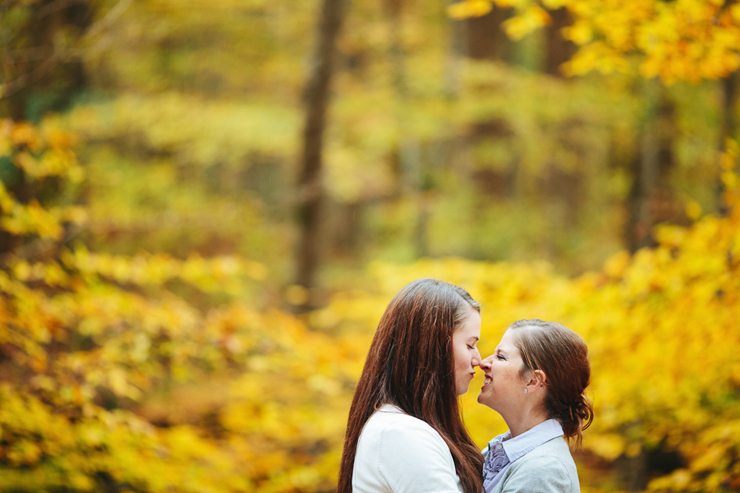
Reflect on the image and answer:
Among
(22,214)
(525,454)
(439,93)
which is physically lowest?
(525,454)

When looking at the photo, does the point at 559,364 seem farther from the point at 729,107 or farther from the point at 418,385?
A: the point at 729,107

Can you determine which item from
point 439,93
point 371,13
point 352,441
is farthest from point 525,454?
point 371,13

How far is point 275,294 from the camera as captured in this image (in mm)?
10430

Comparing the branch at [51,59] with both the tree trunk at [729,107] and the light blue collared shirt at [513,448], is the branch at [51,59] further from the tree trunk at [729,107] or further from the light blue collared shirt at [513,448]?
the tree trunk at [729,107]

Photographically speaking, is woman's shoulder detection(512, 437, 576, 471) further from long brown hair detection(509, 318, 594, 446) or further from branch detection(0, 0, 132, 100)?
branch detection(0, 0, 132, 100)

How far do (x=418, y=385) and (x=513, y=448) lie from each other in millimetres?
333

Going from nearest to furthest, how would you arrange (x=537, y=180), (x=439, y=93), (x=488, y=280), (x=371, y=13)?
(x=488, y=280)
(x=439, y=93)
(x=371, y=13)
(x=537, y=180)

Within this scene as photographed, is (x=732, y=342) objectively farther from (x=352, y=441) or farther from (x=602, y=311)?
(x=352, y=441)

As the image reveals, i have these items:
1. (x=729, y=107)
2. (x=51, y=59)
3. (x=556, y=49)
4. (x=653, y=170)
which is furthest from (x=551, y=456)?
(x=556, y=49)

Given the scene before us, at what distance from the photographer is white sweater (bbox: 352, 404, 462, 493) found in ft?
4.37

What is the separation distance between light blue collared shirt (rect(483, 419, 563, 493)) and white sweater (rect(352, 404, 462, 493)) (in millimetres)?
169

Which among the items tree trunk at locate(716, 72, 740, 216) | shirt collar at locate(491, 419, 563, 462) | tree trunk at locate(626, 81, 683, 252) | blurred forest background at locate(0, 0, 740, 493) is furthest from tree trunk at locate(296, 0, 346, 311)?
shirt collar at locate(491, 419, 563, 462)

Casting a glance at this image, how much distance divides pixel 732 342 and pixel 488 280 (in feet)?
6.03

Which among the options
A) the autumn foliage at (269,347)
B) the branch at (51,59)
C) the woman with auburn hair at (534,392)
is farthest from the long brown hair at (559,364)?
the branch at (51,59)
